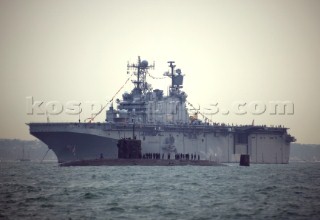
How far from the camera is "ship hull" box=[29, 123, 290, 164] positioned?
92.6 metres

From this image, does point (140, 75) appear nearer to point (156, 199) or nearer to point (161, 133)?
point (161, 133)

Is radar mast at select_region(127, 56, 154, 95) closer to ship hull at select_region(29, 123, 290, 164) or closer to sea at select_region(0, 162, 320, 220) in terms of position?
ship hull at select_region(29, 123, 290, 164)

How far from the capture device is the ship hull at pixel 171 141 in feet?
304

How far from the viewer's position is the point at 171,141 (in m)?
104

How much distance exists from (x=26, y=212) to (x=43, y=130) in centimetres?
5695

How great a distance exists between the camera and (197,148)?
107375 mm

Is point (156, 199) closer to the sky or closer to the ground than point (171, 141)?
closer to the ground

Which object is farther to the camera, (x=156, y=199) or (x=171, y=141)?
(x=171, y=141)

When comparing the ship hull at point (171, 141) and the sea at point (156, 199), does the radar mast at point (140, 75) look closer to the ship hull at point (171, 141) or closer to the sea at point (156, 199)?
the ship hull at point (171, 141)

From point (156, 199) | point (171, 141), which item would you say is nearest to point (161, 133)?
point (171, 141)

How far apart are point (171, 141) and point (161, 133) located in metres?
2.45

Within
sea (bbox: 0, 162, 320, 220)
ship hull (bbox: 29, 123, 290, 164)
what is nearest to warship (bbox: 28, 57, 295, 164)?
ship hull (bbox: 29, 123, 290, 164)

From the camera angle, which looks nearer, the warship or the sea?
the sea

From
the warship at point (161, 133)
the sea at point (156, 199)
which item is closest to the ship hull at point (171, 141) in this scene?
the warship at point (161, 133)
